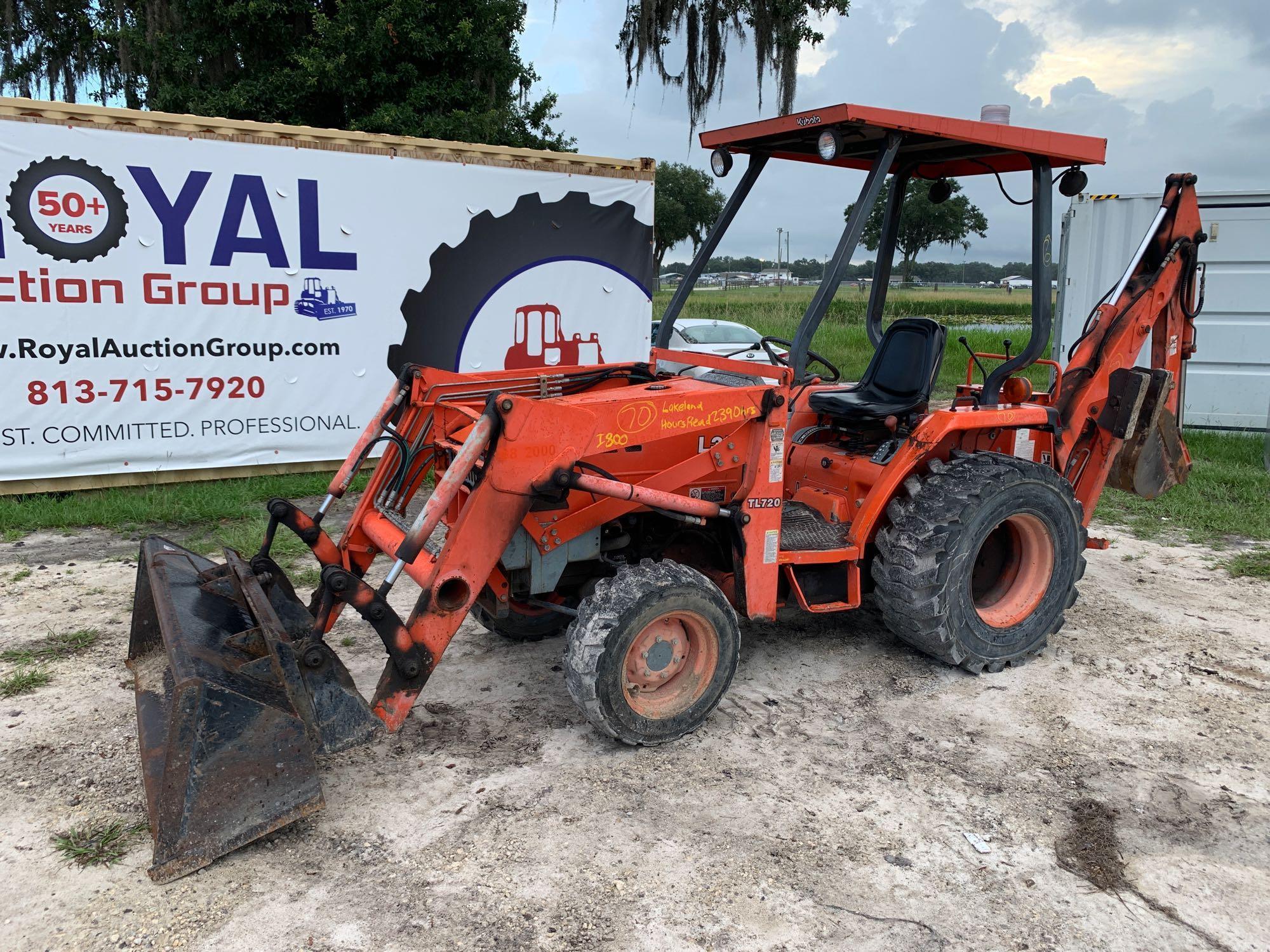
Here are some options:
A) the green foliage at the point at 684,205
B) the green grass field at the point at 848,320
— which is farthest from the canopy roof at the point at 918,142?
the green foliage at the point at 684,205

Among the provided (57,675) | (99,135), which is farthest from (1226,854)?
(99,135)

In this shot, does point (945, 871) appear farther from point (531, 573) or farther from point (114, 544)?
point (114, 544)

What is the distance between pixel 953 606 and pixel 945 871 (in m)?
1.54

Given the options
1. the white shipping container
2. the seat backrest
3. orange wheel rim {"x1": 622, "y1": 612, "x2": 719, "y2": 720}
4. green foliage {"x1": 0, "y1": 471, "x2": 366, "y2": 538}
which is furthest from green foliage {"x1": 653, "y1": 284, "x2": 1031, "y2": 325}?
green foliage {"x1": 0, "y1": 471, "x2": 366, "y2": 538}

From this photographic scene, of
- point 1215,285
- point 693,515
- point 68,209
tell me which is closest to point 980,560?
point 693,515

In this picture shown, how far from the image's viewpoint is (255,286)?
7949mm

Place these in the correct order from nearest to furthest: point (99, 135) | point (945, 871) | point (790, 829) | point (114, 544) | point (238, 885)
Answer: point (238, 885), point (945, 871), point (790, 829), point (114, 544), point (99, 135)

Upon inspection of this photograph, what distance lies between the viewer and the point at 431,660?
3436mm

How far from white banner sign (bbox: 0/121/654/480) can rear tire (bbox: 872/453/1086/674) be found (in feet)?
18.0

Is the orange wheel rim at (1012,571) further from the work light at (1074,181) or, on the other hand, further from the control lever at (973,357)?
the work light at (1074,181)

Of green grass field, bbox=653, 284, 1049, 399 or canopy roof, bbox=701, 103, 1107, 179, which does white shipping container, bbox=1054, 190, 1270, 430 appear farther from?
canopy roof, bbox=701, 103, 1107, 179

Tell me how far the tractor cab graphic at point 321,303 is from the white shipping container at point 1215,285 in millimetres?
7310

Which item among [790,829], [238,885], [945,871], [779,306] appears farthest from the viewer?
[779,306]

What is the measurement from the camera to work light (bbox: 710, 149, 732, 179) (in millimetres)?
4844
